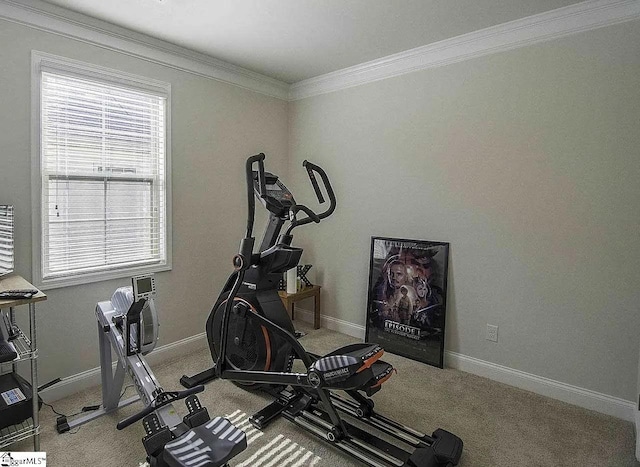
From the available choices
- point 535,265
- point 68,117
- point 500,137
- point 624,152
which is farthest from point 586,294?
point 68,117

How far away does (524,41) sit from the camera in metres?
2.70

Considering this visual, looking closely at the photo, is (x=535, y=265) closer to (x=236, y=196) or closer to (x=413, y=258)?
(x=413, y=258)

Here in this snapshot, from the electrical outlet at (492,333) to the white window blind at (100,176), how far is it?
2.64 metres

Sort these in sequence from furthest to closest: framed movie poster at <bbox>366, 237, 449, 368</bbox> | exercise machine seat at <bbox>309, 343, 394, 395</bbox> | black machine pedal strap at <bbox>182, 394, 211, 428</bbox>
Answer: framed movie poster at <bbox>366, 237, 449, 368</bbox>, exercise machine seat at <bbox>309, 343, 394, 395</bbox>, black machine pedal strap at <bbox>182, 394, 211, 428</bbox>

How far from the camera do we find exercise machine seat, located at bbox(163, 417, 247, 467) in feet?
4.89

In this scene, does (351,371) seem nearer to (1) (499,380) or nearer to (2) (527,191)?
(1) (499,380)

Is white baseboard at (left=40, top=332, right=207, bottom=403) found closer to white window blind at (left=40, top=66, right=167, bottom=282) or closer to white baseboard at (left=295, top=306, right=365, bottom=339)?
white window blind at (left=40, top=66, right=167, bottom=282)

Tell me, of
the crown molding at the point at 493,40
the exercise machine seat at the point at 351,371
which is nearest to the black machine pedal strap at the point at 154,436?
the exercise machine seat at the point at 351,371

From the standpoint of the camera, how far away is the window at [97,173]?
8.29ft

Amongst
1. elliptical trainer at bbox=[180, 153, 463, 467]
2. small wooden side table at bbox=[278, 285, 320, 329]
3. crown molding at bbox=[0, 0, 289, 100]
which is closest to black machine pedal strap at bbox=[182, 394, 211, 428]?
elliptical trainer at bbox=[180, 153, 463, 467]

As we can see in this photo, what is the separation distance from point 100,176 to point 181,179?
624 mm

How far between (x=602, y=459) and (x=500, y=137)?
206 cm

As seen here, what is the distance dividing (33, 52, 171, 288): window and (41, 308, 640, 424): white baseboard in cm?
70

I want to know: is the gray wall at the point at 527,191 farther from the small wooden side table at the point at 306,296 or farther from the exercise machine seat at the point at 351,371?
the exercise machine seat at the point at 351,371
